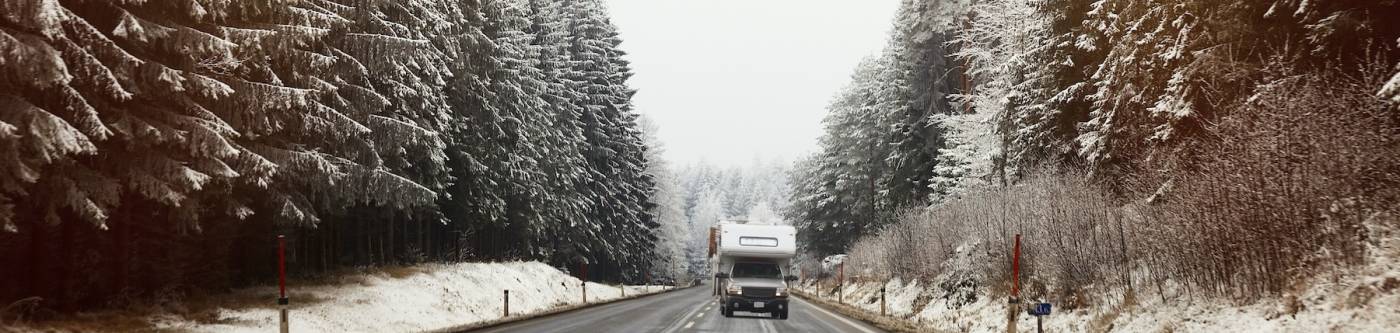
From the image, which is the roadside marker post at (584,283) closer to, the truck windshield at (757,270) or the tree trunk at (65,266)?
the truck windshield at (757,270)

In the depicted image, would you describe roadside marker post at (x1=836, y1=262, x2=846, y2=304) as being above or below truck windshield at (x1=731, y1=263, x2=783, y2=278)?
below

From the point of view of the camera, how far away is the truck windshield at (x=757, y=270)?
22.9m

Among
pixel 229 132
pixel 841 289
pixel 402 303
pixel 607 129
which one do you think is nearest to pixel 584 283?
pixel 402 303

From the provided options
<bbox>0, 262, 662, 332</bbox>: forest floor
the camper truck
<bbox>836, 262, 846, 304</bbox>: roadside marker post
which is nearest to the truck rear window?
the camper truck

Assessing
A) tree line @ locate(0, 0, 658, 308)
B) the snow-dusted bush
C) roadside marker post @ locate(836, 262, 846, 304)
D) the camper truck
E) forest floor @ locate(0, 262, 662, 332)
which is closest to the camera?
the snow-dusted bush

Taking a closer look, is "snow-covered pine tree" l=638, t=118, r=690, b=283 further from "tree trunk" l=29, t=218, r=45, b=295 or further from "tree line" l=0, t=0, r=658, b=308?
"tree trunk" l=29, t=218, r=45, b=295

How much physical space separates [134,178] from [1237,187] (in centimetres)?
1393

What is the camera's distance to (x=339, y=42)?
55.7 ft

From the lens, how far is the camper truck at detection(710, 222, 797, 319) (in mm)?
21766

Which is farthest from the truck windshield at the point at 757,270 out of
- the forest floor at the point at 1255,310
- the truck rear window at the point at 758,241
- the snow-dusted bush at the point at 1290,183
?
the snow-dusted bush at the point at 1290,183

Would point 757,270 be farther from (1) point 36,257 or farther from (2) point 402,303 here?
(1) point 36,257

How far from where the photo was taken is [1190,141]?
38.6ft

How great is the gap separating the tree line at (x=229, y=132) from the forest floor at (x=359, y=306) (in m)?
0.74

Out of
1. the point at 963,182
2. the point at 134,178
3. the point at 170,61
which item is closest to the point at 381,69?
the point at 170,61
